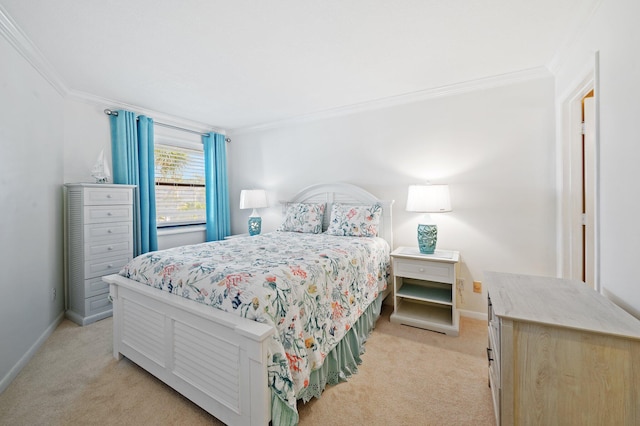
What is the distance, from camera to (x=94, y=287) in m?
2.72

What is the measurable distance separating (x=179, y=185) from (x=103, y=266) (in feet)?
5.08

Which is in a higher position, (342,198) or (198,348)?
(342,198)

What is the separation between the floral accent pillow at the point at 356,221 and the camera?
2.94m

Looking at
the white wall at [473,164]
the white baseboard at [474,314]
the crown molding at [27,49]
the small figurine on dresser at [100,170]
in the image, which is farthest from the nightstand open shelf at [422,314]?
the crown molding at [27,49]

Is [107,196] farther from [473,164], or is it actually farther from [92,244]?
[473,164]

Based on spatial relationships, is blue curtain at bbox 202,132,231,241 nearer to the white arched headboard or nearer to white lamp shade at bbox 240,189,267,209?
white lamp shade at bbox 240,189,267,209

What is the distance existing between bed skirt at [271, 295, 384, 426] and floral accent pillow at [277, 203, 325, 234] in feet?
3.87

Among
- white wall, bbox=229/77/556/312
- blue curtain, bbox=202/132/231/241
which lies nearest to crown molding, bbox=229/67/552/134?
white wall, bbox=229/77/556/312

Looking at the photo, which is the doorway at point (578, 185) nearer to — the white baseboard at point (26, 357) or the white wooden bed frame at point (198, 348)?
the white wooden bed frame at point (198, 348)

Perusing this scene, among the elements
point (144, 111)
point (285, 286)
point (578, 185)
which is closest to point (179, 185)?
point (144, 111)

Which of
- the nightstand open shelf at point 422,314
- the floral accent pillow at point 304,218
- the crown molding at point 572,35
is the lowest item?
the nightstand open shelf at point 422,314

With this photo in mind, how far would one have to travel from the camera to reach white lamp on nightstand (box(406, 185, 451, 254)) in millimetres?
2588

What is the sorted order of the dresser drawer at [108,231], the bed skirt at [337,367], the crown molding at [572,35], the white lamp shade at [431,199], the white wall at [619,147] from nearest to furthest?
the white wall at [619,147]
the bed skirt at [337,367]
the crown molding at [572,35]
the white lamp shade at [431,199]
the dresser drawer at [108,231]

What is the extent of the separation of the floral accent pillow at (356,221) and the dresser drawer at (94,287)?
2.47 meters
